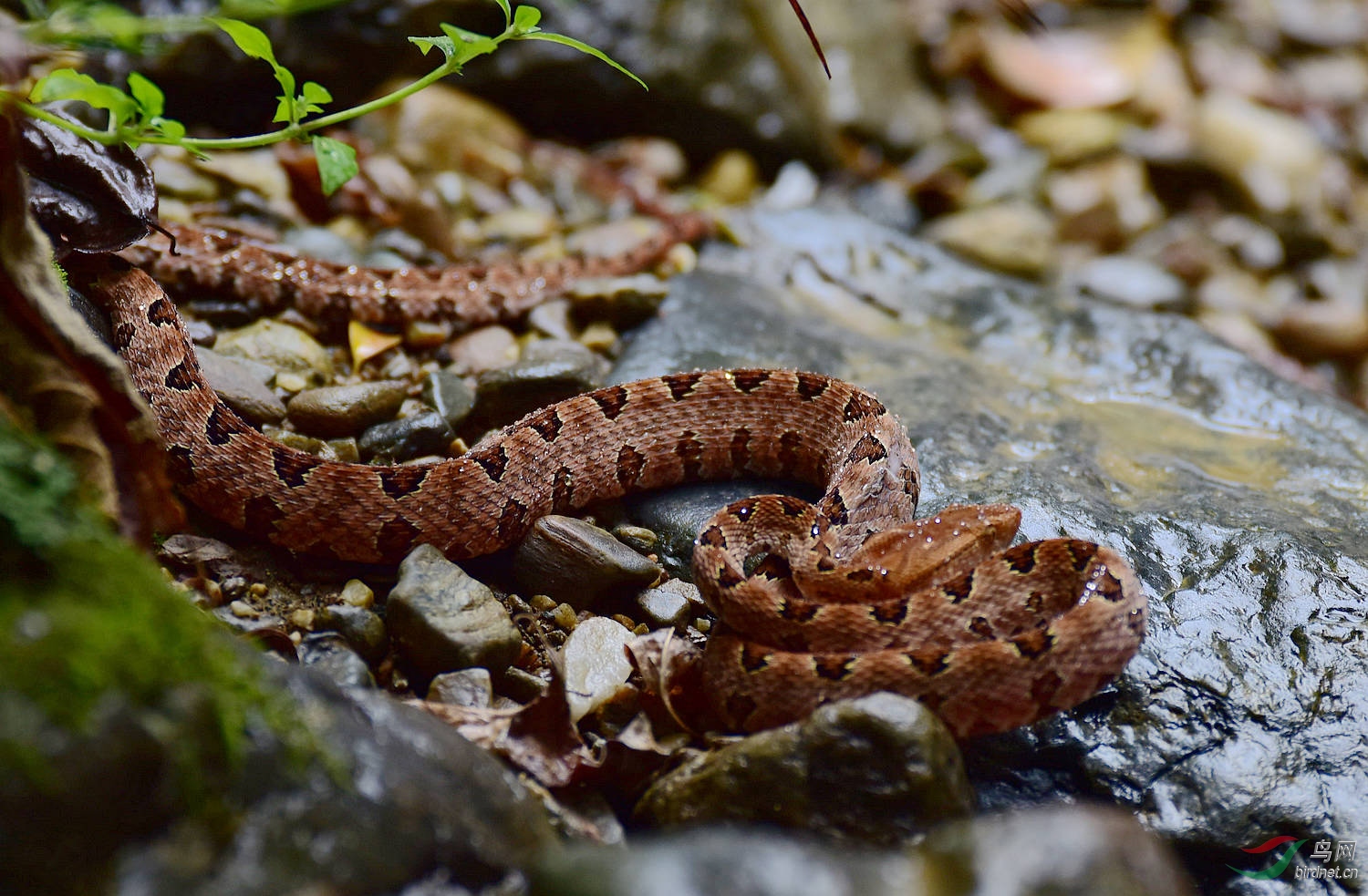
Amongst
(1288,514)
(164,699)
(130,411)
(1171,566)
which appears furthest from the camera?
(1288,514)

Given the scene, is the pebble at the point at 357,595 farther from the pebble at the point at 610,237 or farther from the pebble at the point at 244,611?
the pebble at the point at 610,237

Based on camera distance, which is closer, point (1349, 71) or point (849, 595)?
point (849, 595)

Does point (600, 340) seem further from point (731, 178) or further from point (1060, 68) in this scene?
point (1060, 68)

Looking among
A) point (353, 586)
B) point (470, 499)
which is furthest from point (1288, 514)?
point (353, 586)

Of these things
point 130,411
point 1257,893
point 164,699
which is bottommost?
point 1257,893

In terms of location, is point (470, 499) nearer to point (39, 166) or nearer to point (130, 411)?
point (130, 411)

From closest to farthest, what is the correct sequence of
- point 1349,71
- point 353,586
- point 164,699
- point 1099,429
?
1. point 164,699
2. point 353,586
3. point 1099,429
4. point 1349,71

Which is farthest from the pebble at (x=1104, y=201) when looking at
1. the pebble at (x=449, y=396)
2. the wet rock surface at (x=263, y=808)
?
the wet rock surface at (x=263, y=808)
